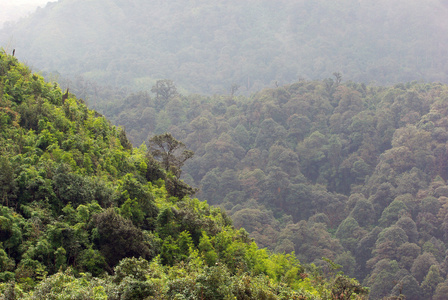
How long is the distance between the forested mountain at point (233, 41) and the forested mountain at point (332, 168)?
163 ft

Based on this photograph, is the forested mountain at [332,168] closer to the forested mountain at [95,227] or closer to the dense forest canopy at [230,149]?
the dense forest canopy at [230,149]

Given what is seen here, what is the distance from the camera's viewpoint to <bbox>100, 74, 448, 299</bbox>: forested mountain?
4672 centimetres

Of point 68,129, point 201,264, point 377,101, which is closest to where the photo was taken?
point 201,264

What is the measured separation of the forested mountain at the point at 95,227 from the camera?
437 inches

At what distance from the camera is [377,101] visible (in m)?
74.6

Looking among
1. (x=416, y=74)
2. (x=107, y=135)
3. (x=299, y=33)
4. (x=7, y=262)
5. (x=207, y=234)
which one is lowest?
(x=7, y=262)

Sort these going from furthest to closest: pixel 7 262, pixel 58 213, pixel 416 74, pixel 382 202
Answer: pixel 416 74, pixel 382 202, pixel 58 213, pixel 7 262

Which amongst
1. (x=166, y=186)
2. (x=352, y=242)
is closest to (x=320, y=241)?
(x=352, y=242)

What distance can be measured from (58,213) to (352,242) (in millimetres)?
39161

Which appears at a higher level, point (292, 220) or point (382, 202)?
point (382, 202)

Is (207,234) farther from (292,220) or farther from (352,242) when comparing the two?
(292,220)

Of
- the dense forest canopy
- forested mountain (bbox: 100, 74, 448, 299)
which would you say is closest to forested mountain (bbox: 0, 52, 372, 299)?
the dense forest canopy

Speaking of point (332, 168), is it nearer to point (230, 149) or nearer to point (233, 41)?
point (230, 149)

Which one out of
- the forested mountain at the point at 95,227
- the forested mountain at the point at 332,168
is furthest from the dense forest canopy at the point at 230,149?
the forested mountain at the point at 332,168
